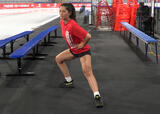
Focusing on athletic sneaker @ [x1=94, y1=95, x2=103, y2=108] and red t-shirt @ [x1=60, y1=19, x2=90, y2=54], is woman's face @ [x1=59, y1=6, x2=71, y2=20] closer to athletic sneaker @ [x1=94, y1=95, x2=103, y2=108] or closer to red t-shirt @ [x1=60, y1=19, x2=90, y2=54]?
red t-shirt @ [x1=60, y1=19, x2=90, y2=54]

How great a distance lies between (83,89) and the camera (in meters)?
4.49

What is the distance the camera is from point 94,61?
21.9 ft

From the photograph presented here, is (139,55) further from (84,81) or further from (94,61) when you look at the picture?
(84,81)

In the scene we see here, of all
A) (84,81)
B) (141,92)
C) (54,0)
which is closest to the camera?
(141,92)

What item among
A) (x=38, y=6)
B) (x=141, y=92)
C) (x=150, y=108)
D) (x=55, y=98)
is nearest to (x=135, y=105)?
(x=150, y=108)

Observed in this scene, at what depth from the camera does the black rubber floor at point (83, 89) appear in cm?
366

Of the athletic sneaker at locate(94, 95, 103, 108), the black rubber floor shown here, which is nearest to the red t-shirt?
the athletic sneaker at locate(94, 95, 103, 108)

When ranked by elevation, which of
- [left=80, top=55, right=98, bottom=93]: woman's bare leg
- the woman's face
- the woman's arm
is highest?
the woman's face

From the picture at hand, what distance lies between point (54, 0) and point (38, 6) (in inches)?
331

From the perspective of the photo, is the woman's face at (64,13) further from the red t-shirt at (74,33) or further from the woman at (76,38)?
the red t-shirt at (74,33)

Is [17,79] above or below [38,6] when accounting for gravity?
below

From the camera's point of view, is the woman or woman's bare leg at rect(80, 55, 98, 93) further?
woman's bare leg at rect(80, 55, 98, 93)

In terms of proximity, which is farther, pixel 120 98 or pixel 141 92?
pixel 141 92

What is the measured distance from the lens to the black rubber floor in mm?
3655
